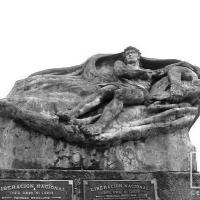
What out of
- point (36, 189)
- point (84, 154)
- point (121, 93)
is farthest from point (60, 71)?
point (36, 189)

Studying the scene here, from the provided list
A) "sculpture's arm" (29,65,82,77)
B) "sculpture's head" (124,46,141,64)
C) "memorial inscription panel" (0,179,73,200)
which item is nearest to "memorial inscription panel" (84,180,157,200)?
"memorial inscription panel" (0,179,73,200)

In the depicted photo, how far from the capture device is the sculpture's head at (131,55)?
912 cm

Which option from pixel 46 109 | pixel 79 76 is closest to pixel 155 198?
pixel 46 109

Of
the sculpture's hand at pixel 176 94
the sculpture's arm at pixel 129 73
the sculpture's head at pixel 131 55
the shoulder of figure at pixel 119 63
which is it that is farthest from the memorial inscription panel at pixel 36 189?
the sculpture's head at pixel 131 55

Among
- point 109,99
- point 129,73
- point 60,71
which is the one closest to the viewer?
point 109,99

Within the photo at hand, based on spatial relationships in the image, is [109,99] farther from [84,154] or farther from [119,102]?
[84,154]

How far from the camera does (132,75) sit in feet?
28.5

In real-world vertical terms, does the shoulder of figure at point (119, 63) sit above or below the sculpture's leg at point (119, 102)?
above

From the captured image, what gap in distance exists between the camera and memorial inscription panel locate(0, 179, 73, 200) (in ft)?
20.5

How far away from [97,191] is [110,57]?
3.98m

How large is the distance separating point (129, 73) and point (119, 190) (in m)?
3.01

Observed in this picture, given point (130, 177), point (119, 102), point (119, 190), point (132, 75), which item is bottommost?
point (119, 190)

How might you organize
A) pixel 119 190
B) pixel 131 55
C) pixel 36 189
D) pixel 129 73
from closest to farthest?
1. pixel 36 189
2. pixel 119 190
3. pixel 129 73
4. pixel 131 55

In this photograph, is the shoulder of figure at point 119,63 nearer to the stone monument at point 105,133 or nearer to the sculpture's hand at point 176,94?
the stone monument at point 105,133
